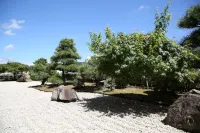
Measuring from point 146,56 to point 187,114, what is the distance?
3.18 metres

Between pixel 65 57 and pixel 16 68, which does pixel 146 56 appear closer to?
pixel 65 57

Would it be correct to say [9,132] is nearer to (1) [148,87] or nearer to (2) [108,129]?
(2) [108,129]

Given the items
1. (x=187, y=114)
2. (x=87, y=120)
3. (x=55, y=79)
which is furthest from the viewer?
(x=55, y=79)

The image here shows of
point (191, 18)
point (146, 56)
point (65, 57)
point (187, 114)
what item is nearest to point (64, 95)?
point (146, 56)

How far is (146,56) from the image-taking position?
9133mm

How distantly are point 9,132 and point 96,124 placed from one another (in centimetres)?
343

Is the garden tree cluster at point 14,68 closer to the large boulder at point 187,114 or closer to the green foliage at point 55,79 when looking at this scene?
the green foliage at point 55,79

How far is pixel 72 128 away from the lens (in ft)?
25.2

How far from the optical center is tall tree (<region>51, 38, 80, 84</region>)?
22500 millimetres

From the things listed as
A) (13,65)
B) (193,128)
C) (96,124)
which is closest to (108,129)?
(96,124)

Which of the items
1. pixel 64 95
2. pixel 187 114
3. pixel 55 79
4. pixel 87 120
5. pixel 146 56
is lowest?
pixel 87 120

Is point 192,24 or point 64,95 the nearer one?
point 192,24

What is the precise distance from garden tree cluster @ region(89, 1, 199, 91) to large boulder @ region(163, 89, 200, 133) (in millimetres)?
1846

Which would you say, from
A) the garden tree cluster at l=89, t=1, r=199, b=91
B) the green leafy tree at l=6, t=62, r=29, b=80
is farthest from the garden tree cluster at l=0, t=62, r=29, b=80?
the garden tree cluster at l=89, t=1, r=199, b=91
